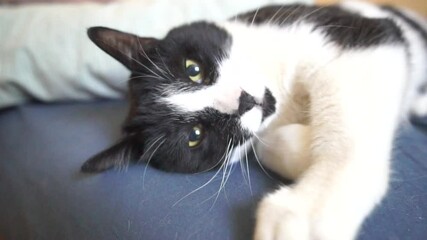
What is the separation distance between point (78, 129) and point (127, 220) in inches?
17.0

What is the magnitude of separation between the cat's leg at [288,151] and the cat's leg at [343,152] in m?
0.02

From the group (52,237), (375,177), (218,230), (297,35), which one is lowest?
(52,237)

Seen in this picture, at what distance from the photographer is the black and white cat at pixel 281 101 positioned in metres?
0.64

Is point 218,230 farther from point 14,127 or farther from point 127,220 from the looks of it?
point 14,127

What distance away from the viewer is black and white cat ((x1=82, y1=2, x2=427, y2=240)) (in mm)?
642

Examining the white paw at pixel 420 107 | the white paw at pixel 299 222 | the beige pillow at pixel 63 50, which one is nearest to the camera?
the white paw at pixel 299 222

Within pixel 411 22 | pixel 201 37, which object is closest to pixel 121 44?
pixel 201 37

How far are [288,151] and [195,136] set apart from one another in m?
0.21

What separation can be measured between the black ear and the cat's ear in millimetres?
207

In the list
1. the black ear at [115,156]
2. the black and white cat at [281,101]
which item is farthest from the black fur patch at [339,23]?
the black ear at [115,156]

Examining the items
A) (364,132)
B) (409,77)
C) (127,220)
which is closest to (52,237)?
(127,220)

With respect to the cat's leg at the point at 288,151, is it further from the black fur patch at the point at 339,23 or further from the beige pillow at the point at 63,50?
the beige pillow at the point at 63,50

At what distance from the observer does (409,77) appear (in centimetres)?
95

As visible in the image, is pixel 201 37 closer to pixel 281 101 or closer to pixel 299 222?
pixel 281 101
